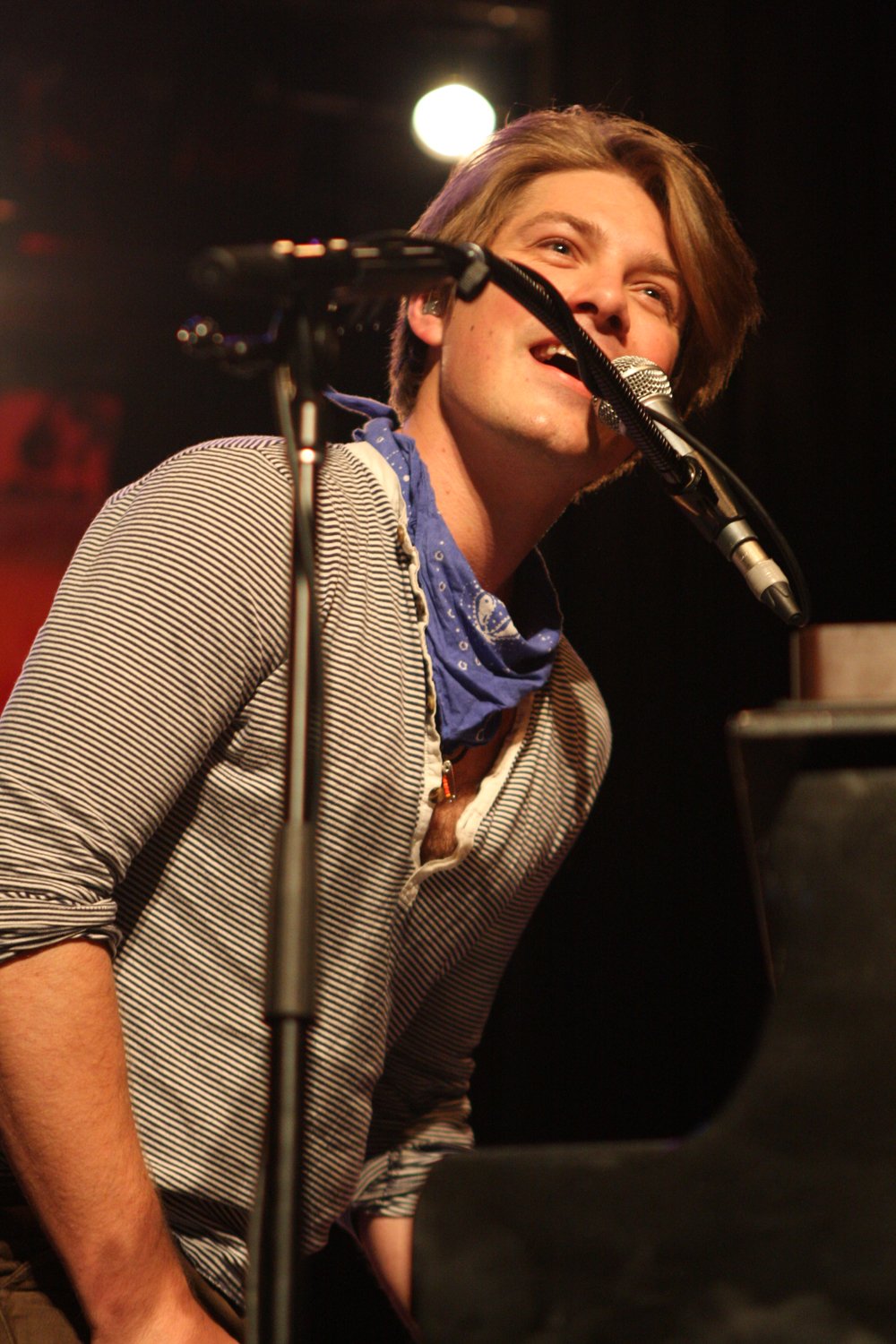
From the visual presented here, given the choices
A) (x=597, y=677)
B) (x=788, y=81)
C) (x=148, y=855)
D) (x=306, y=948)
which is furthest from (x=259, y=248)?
(x=788, y=81)

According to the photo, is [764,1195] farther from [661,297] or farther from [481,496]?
[661,297]

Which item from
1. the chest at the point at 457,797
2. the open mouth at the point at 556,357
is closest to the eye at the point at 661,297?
the open mouth at the point at 556,357

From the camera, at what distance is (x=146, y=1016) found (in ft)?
4.25

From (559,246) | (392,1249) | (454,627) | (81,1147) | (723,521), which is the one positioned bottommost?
(392,1249)

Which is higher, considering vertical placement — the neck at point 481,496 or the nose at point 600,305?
the nose at point 600,305

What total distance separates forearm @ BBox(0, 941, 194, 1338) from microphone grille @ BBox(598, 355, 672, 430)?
84cm

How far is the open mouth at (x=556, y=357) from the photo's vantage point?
1.62 metres

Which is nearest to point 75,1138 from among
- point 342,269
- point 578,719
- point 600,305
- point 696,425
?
point 342,269

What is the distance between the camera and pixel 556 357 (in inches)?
63.9

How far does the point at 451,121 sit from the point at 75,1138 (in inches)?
99.7

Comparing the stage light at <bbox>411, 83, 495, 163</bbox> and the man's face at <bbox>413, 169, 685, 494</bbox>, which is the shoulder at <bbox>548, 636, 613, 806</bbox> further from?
the stage light at <bbox>411, 83, 495, 163</bbox>

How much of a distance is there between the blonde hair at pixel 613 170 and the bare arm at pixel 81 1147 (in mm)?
Result: 1175

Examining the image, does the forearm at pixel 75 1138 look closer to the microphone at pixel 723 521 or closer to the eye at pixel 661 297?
the microphone at pixel 723 521

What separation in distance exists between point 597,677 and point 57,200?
169cm
